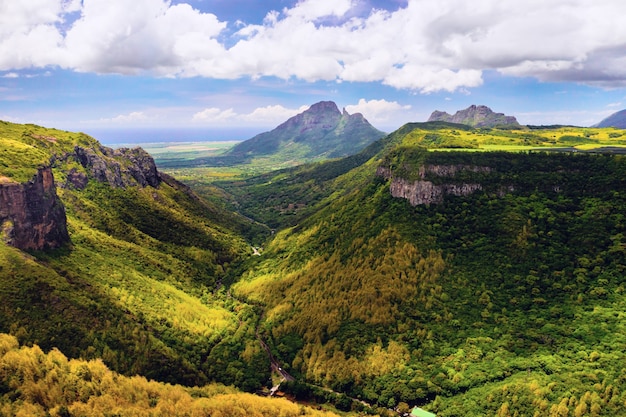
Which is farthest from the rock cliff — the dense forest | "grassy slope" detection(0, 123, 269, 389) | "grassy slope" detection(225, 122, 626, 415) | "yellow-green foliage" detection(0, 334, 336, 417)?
"grassy slope" detection(225, 122, 626, 415)

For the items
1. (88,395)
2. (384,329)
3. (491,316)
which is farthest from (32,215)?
(491,316)

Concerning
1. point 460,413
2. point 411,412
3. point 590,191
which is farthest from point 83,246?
point 590,191

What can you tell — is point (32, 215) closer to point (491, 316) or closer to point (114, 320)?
point (114, 320)

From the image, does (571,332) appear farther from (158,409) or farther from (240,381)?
(158,409)

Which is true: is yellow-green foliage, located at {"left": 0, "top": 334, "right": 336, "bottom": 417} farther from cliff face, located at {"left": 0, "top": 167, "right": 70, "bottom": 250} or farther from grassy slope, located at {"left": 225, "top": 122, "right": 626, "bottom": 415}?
cliff face, located at {"left": 0, "top": 167, "right": 70, "bottom": 250}

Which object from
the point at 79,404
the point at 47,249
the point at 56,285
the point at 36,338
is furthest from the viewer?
the point at 47,249

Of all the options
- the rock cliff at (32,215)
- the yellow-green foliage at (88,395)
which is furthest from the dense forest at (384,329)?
the rock cliff at (32,215)

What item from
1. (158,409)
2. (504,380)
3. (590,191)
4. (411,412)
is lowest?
(411,412)
